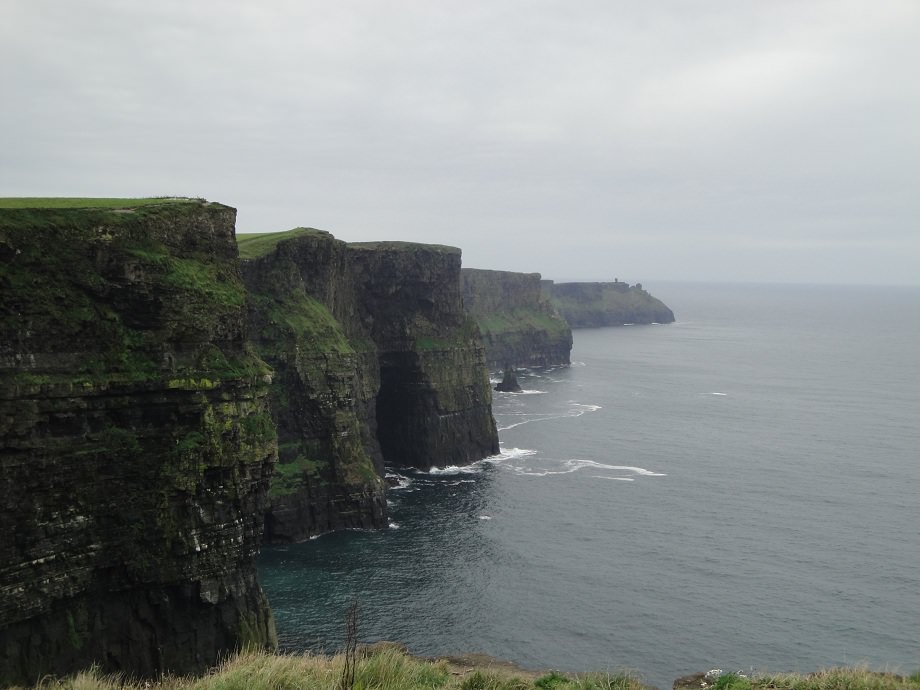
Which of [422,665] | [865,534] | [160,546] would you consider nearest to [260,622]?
[160,546]

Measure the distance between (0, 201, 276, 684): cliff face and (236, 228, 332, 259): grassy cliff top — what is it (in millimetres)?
30896

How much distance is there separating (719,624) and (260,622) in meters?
32.3

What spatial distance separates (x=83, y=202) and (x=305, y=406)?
3263cm

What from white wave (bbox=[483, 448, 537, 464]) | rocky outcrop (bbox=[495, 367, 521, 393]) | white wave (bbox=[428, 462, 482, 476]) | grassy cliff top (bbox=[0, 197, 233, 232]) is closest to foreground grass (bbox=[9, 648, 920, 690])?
grassy cliff top (bbox=[0, 197, 233, 232])

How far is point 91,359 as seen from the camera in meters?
48.2

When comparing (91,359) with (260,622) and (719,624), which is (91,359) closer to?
(260,622)

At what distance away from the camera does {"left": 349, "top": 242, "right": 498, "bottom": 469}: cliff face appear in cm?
10988

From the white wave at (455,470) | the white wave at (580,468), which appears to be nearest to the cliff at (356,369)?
the white wave at (455,470)

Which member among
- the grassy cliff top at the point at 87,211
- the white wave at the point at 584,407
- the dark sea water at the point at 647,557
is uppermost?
the grassy cliff top at the point at 87,211

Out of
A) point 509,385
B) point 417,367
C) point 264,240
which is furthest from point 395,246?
point 509,385

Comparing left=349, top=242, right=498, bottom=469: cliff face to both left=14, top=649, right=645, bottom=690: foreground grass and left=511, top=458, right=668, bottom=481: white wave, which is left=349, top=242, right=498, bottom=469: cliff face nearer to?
left=511, top=458, right=668, bottom=481: white wave

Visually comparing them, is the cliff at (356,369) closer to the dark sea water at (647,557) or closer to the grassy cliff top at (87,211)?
the dark sea water at (647,557)

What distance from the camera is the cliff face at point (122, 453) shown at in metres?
44.1

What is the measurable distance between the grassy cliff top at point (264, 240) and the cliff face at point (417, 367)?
46.2 ft
